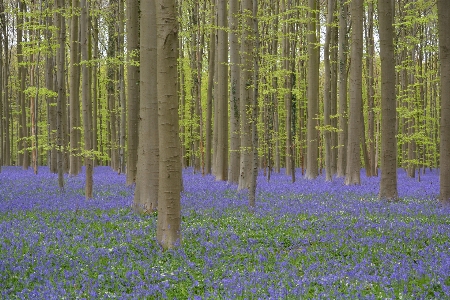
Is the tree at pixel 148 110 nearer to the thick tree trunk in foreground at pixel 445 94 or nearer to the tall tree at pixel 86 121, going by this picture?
the tall tree at pixel 86 121

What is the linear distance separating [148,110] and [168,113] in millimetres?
3545

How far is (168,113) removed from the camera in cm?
887

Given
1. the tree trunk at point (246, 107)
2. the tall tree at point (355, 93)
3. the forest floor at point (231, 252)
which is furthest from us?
the tall tree at point (355, 93)

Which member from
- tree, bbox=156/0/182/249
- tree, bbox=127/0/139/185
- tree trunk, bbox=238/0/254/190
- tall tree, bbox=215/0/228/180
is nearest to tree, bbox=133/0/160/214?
tree, bbox=127/0/139/185

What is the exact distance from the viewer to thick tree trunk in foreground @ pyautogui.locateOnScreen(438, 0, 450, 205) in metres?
14.1

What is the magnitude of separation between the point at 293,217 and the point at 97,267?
223 inches

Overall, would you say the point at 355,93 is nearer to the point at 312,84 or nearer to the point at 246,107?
the point at 312,84

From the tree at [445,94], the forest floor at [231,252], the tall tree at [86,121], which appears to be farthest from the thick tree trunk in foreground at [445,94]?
the tall tree at [86,121]

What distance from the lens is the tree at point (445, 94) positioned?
14.1 metres

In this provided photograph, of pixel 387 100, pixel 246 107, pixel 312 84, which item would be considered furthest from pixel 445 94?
pixel 312 84

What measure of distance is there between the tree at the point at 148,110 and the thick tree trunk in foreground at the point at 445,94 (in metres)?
8.01

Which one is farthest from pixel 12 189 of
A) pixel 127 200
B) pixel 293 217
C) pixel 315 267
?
pixel 315 267

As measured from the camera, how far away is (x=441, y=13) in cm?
1413

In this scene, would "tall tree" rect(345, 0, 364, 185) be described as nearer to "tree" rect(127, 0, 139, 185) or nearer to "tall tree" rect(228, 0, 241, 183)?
"tall tree" rect(228, 0, 241, 183)
